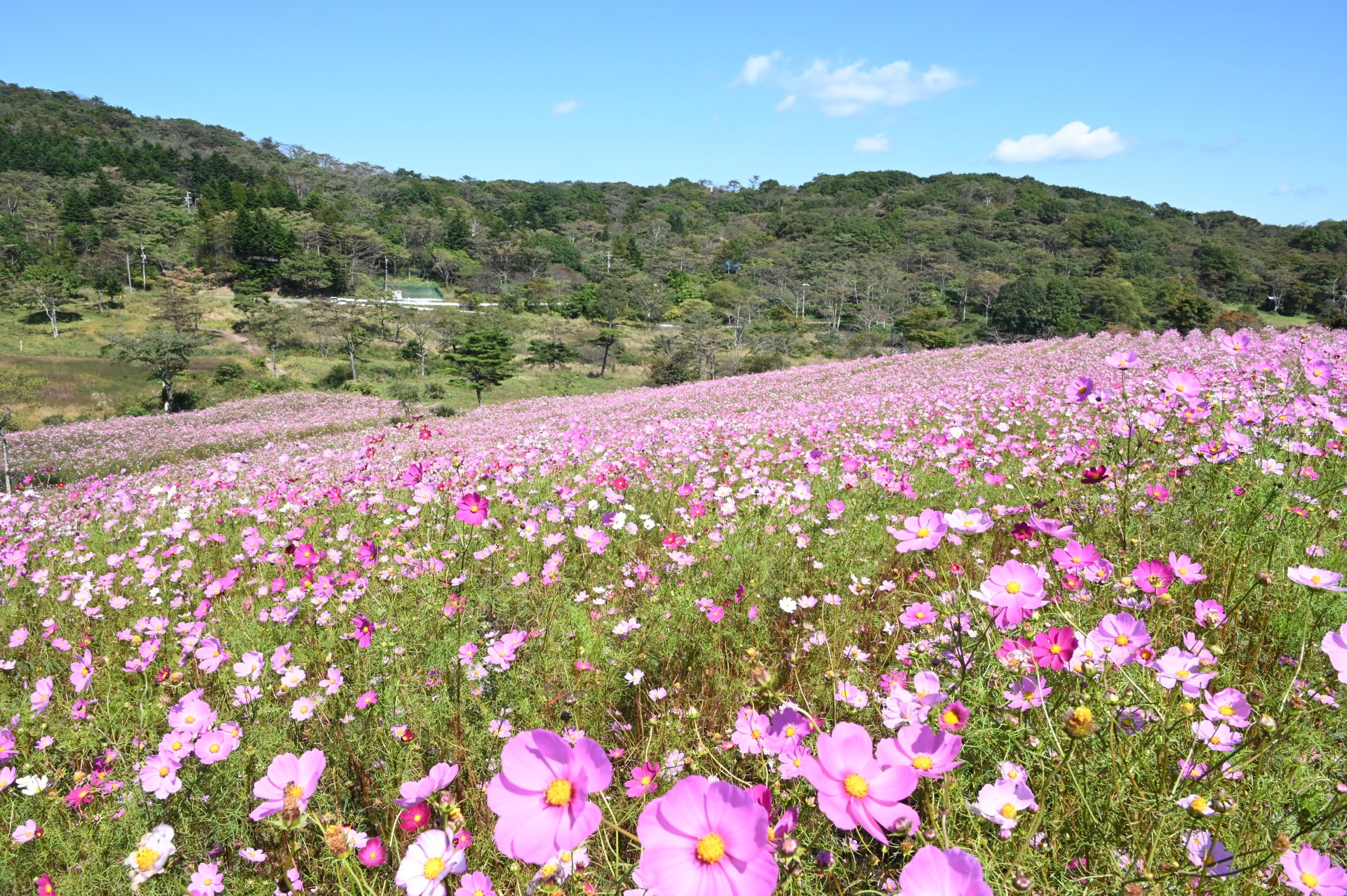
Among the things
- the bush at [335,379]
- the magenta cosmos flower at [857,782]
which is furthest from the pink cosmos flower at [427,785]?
the bush at [335,379]

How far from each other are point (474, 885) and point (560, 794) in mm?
285

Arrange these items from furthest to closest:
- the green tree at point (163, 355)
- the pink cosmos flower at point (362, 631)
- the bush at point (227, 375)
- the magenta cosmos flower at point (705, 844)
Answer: the bush at point (227, 375) < the green tree at point (163, 355) < the pink cosmos flower at point (362, 631) < the magenta cosmos flower at point (705, 844)

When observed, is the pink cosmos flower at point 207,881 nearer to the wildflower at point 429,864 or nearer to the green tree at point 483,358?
the wildflower at point 429,864

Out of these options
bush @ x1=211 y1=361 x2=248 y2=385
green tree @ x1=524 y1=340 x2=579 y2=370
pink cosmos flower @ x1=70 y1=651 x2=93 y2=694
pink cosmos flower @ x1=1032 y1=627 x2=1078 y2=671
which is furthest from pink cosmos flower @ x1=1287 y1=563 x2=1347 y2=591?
green tree @ x1=524 y1=340 x2=579 y2=370

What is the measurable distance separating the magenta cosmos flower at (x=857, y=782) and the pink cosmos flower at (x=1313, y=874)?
1.68ft

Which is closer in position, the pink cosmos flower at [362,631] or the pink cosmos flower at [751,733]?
the pink cosmos flower at [751,733]

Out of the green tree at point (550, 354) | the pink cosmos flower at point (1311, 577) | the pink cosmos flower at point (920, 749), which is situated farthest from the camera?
the green tree at point (550, 354)

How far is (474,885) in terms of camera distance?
3.08 ft

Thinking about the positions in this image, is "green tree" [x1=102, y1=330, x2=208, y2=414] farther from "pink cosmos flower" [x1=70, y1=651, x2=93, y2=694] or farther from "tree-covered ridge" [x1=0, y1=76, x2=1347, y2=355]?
"pink cosmos flower" [x1=70, y1=651, x2=93, y2=694]

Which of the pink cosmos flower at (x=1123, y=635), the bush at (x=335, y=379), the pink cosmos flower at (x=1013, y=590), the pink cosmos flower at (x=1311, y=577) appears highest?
the pink cosmos flower at (x=1311, y=577)

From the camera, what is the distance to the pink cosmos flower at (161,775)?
4.57 ft

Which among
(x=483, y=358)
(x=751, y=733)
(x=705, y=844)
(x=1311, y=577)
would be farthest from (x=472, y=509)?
(x=483, y=358)

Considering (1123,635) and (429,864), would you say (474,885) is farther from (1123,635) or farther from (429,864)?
(1123,635)

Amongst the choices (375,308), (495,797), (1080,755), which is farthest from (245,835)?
(375,308)
